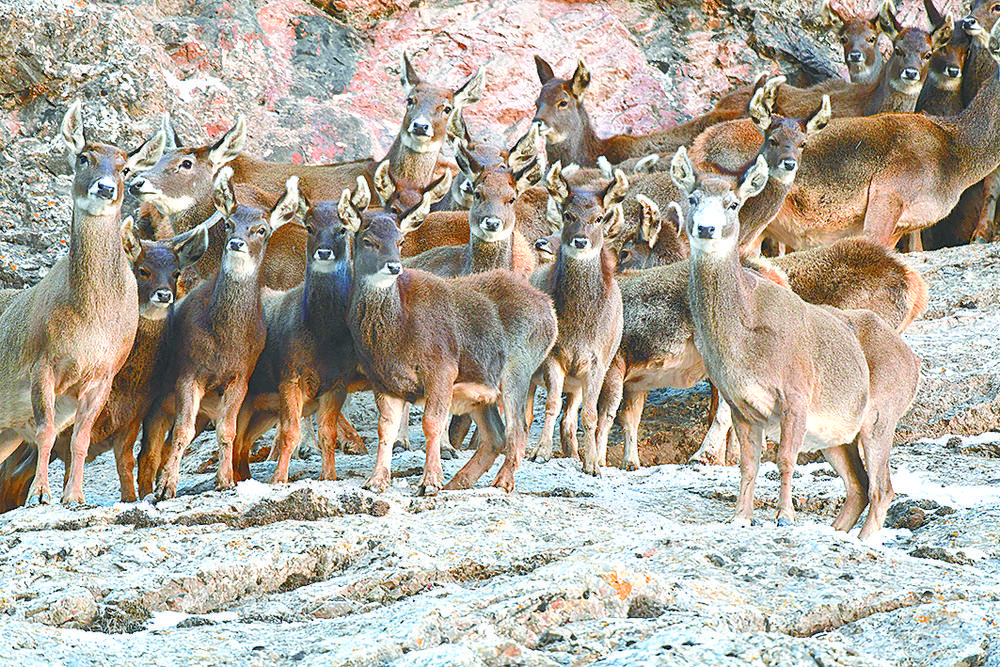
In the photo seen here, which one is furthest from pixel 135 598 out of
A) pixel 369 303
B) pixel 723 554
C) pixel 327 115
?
pixel 327 115

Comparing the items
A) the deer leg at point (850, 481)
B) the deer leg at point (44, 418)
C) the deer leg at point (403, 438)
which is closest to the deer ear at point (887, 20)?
the deer leg at point (403, 438)

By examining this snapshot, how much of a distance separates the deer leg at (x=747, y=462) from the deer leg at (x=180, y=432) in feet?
12.1

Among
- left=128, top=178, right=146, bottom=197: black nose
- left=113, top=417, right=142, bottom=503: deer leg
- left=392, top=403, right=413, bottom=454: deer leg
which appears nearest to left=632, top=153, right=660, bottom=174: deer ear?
left=392, top=403, right=413, bottom=454: deer leg

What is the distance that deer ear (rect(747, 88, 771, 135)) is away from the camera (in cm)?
1409

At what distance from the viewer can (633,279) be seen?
12.5m

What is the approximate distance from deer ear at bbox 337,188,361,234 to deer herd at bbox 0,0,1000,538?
0.01 m

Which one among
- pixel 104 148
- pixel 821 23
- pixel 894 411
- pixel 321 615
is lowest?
pixel 321 615

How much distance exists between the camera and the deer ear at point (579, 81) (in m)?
16.6

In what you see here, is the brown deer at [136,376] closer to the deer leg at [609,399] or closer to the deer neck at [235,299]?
the deer neck at [235,299]

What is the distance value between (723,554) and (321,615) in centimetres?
197

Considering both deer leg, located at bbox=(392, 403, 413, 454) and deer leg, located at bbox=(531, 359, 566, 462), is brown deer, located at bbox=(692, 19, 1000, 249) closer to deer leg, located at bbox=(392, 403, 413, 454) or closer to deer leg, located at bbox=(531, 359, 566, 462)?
deer leg, located at bbox=(531, 359, 566, 462)

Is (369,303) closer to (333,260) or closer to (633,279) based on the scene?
(333,260)

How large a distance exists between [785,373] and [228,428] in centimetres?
383

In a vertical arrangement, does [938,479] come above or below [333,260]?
below
